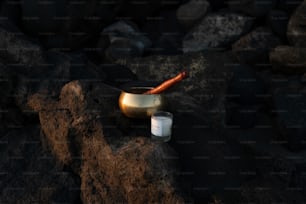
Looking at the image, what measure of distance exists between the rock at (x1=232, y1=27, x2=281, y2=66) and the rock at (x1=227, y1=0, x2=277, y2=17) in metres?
0.23

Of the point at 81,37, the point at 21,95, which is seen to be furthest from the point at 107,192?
the point at 81,37

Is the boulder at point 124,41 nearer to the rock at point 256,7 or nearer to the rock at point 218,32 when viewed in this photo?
the rock at point 218,32

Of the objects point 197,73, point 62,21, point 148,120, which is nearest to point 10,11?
point 62,21

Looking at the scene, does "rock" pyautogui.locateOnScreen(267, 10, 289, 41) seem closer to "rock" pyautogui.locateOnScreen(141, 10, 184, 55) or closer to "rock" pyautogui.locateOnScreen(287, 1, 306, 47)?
"rock" pyautogui.locateOnScreen(287, 1, 306, 47)

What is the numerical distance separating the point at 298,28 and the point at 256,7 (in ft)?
1.63

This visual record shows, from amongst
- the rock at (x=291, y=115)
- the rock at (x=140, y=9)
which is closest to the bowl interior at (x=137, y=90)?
the rock at (x=291, y=115)

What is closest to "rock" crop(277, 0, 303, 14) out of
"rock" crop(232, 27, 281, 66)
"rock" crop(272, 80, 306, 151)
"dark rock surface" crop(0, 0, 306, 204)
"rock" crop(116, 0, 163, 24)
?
"dark rock surface" crop(0, 0, 306, 204)

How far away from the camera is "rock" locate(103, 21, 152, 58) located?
3551 mm

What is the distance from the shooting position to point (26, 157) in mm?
2234

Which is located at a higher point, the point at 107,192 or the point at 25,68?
the point at 25,68

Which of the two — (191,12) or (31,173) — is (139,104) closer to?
(31,173)

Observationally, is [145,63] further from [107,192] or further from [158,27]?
[107,192]

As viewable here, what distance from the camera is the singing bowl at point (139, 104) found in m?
1.88

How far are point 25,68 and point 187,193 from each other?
1.35 m
